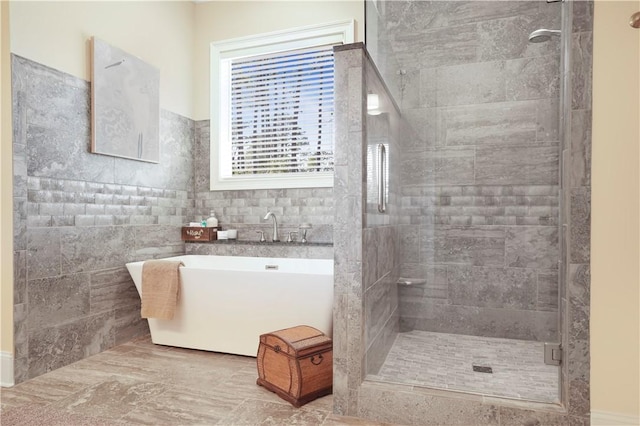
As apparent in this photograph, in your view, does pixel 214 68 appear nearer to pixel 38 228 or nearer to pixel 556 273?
pixel 38 228

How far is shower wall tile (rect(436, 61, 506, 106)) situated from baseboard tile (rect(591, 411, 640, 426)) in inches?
80.5

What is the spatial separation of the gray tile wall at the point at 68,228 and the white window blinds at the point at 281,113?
3.14ft

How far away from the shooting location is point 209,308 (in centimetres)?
307

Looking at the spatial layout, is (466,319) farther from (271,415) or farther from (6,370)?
(6,370)

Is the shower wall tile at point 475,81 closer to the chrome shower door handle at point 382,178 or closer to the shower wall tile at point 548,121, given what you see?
the shower wall tile at point 548,121

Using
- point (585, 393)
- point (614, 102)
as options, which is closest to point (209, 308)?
point (585, 393)

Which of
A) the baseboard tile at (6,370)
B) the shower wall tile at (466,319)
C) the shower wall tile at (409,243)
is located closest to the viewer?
the baseboard tile at (6,370)

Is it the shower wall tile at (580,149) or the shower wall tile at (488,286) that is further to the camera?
the shower wall tile at (488,286)

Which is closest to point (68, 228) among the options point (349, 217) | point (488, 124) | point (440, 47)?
point (349, 217)

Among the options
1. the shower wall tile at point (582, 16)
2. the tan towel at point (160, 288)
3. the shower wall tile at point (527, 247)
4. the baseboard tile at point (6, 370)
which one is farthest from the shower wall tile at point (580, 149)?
the baseboard tile at point (6, 370)

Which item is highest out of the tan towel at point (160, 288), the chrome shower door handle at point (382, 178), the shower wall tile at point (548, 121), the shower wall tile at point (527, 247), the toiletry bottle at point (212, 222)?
the shower wall tile at point (548, 121)

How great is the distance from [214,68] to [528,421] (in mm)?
3876

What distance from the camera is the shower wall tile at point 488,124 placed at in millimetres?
2916

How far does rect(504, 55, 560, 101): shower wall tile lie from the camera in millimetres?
2727
